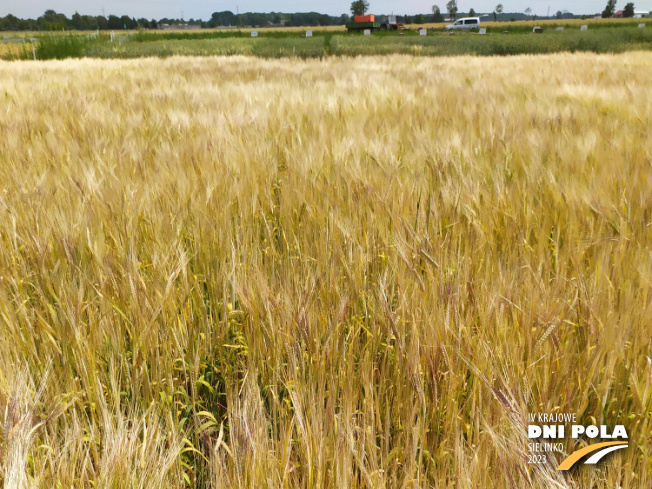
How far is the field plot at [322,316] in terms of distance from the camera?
548 mm

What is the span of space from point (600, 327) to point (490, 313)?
0.61 feet

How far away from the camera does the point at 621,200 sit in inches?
50.3

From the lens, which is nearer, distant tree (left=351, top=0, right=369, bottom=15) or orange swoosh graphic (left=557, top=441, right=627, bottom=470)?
orange swoosh graphic (left=557, top=441, right=627, bottom=470)

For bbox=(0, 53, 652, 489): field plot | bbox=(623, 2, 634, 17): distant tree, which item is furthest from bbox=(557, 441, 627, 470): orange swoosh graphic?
bbox=(623, 2, 634, 17): distant tree

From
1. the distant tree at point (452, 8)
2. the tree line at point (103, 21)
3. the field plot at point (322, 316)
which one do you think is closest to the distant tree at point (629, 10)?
the distant tree at point (452, 8)

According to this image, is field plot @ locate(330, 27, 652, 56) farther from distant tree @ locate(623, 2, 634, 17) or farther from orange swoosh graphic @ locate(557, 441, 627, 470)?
distant tree @ locate(623, 2, 634, 17)

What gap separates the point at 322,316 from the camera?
2.60 ft

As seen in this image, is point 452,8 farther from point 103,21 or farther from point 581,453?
point 581,453

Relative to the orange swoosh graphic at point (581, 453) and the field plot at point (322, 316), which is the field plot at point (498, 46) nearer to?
the field plot at point (322, 316)

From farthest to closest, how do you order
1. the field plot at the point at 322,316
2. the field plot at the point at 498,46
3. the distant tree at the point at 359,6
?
the distant tree at the point at 359,6, the field plot at the point at 498,46, the field plot at the point at 322,316

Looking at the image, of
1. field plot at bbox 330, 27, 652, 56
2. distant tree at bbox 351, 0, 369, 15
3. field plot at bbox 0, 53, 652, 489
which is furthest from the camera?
distant tree at bbox 351, 0, 369, 15

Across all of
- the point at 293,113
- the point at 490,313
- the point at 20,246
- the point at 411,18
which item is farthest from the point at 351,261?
the point at 411,18

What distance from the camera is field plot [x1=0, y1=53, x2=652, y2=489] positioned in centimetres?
55

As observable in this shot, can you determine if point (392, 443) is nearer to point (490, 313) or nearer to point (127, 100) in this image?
point (490, 313)
